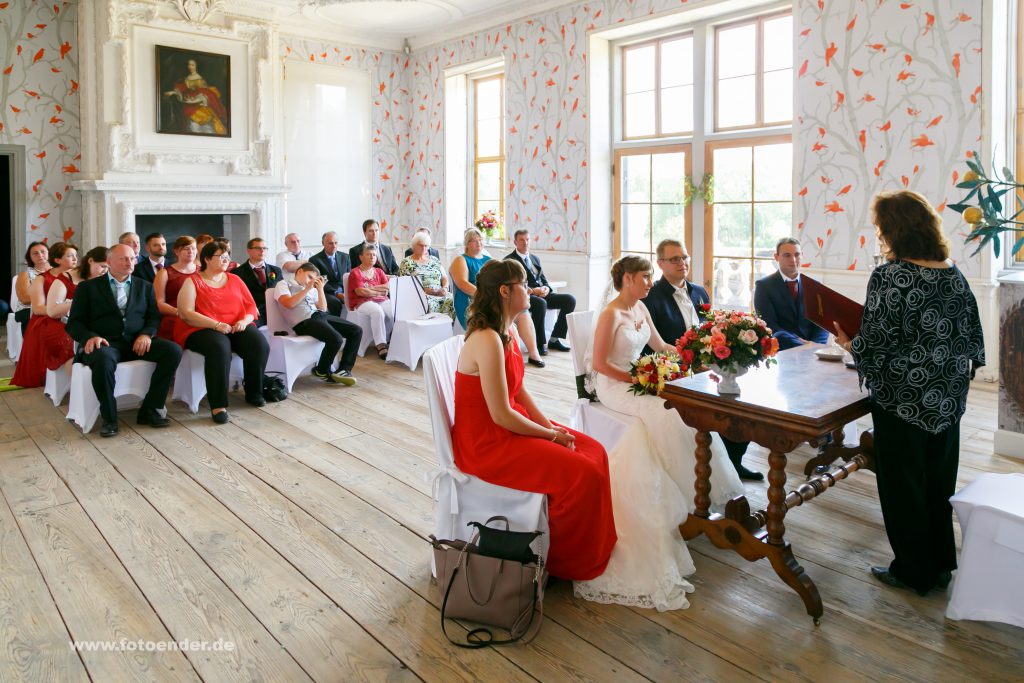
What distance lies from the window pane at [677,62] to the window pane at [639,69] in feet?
0.59

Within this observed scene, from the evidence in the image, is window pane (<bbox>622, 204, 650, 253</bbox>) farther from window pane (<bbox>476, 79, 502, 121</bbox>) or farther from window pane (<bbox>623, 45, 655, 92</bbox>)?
window pane (<bbox>476, 79, 502, 121</bbox>)

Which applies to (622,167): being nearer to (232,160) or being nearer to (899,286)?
(232,160)

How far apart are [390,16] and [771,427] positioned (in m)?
8.52

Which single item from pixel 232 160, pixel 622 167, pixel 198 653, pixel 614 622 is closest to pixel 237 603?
pixel 198 653

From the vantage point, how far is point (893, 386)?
2.65 m

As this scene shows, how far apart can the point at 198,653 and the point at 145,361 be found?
123 inches

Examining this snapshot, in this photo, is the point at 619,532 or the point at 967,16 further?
the point at 967,16

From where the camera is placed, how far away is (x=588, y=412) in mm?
3611

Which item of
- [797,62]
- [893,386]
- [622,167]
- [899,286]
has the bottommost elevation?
[893,386]

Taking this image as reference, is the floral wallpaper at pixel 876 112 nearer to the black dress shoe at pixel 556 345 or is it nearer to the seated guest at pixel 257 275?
the black dress shoe at pixel 556 345

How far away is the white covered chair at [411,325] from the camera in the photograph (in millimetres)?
6875

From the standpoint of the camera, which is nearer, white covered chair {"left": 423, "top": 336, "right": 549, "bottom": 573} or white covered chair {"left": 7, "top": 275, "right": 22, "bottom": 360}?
white covered chair {"left": 423, "top": 336, "right": 549, "bottom": 573}

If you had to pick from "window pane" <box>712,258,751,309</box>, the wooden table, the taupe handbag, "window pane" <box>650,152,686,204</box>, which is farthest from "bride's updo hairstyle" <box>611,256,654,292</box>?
"window pane" <box>650,152,686,204</box>

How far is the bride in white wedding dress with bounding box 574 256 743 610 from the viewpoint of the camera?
108 inches
